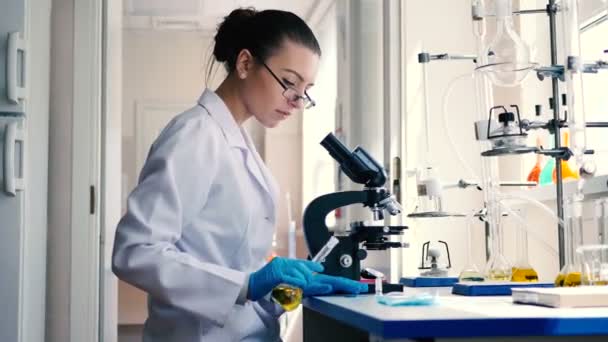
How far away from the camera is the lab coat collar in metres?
1.59

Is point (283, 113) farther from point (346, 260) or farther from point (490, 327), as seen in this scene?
point (490, 327)

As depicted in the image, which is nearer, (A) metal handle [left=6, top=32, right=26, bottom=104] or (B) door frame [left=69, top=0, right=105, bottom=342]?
(A) metal handle [left=6, top=32, right=26, bottom=104]

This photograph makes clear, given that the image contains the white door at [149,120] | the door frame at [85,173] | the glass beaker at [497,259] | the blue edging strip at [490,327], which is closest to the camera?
the blue edging strip at [490,327]

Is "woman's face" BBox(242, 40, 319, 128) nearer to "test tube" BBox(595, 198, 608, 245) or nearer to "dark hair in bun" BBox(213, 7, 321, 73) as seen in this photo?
"dark hair in bun" BBox(213, 7, 321, 73)

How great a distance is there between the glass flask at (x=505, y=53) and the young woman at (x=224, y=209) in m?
0.39

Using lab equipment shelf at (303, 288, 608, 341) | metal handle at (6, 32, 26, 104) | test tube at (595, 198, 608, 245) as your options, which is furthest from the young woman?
metal handle at (6, 32, 26, 104)

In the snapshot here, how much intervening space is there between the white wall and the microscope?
4.97 feet

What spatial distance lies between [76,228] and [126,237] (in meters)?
1.50

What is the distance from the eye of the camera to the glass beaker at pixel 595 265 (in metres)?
1.37

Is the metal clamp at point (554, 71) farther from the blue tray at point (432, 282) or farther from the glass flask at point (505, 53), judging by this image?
the blue tray at point (432, 282)

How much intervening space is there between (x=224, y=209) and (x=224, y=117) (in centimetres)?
22

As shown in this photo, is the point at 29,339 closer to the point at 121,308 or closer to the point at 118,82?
the point at 118,82

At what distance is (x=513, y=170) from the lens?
277 cm

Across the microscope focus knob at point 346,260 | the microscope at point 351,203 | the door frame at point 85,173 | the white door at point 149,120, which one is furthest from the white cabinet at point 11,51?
the white door at point 149,120
